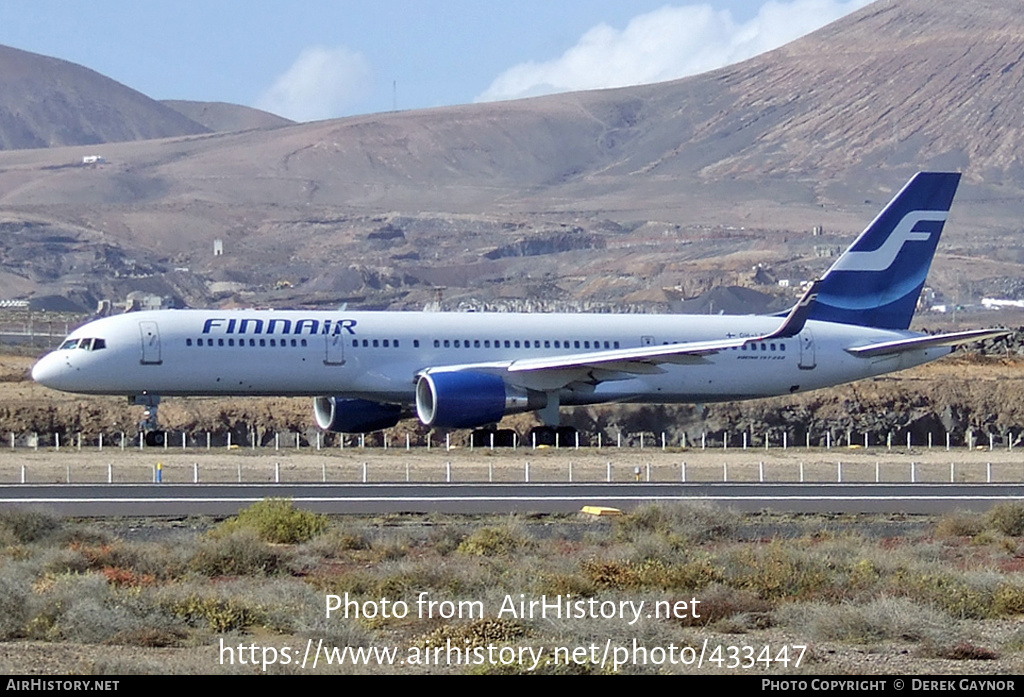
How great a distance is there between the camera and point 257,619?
51.5ft

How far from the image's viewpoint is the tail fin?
1937 inches

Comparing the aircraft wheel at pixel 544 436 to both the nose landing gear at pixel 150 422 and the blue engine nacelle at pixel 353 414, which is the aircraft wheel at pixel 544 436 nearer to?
the blue engine nacelle at pixel 353 414

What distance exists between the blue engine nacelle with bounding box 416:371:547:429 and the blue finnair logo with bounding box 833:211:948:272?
12.1 metres

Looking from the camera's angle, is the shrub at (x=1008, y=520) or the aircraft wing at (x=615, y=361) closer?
the shrub at (x=1008, y=520)

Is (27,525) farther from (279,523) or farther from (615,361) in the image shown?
(615,361)

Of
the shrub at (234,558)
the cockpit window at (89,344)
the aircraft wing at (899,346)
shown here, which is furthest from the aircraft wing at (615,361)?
the shrub at (234,558)

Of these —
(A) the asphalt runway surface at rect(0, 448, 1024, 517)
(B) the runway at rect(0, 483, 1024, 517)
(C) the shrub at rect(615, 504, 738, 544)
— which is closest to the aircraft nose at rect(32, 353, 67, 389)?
(A) the asphalt runway surface at rect(0, 448, 1024, 517)

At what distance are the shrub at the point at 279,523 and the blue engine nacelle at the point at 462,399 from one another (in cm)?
1702

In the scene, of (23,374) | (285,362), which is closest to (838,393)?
(285,362)

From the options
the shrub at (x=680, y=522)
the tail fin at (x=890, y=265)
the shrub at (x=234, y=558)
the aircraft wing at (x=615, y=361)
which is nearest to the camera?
the shrub at (x=234, y=558)

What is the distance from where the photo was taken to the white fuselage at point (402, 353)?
40.9m

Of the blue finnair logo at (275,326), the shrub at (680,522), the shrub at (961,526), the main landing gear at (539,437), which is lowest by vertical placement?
the shrub at (961,526)

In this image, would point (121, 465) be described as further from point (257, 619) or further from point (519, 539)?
point (257, 619)

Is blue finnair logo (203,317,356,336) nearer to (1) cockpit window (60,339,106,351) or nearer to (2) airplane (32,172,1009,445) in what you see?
(2) airplane (32,172,1009,445)
